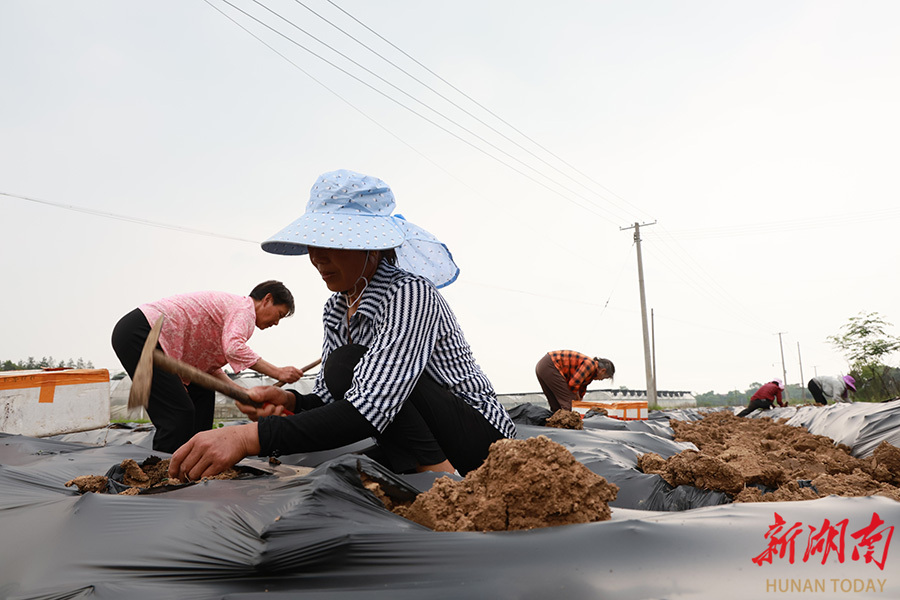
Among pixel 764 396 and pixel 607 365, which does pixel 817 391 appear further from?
pixel 607 365

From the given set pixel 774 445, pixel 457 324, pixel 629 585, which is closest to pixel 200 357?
pixel 457 324

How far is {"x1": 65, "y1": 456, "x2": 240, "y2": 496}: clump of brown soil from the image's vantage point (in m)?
1.44

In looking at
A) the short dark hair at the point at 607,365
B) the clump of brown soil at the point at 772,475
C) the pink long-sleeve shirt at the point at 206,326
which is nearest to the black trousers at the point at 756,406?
the short dark hair at the point at 607,365

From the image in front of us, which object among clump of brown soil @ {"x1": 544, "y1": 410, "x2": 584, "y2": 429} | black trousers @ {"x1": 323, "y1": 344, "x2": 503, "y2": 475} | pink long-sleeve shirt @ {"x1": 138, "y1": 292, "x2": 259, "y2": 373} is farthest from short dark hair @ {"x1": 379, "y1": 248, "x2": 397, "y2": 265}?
clump of brown soil @ {"x1": 544, "y1": 410, "x2": 584, "y2": 429}

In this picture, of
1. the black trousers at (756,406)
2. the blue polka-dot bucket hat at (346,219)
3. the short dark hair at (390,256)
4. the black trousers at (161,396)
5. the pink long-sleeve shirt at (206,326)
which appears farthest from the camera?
the black trousers at (756,406)

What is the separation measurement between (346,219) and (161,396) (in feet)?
5.08

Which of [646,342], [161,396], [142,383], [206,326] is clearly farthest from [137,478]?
[646,342]

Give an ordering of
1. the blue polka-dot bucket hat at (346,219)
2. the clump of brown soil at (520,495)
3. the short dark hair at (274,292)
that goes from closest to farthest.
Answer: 1. the clump of brown soil at (520,495)
2. the blue polka-dot bucket hat at (346,219)
3. the short dark hair at (274,292)

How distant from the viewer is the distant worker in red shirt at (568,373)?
5.45 metres

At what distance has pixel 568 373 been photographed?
5.57 m

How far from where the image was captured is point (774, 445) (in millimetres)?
3381

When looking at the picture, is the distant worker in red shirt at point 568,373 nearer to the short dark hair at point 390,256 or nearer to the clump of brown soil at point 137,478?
the short dark hair at point 390,256
